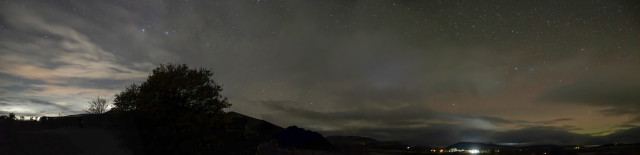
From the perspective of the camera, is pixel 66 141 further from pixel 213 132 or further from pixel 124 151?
pixel 213 132

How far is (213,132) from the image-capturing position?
90.8 ft

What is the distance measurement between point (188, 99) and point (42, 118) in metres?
13.4

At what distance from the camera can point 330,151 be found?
24.6 m

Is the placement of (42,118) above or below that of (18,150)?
above

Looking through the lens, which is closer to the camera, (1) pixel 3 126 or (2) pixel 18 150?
(2) pixel 18 150

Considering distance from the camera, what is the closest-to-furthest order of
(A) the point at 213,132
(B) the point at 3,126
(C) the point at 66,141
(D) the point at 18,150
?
(D) the point at 18,150, (B) the point at 3,126, (C) the point at 66,141, (A) the point at 213,132

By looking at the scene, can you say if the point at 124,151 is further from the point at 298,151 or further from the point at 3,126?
the point at 298,151

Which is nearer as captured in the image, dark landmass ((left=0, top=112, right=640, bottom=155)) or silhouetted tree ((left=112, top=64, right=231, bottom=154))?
dark landmass ((left=0, top=112, right=640, bottom=155))

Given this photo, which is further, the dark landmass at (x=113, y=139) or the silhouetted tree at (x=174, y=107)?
the silhouetted tree at (x=174, y=107)

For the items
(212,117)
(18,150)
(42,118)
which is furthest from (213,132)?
(42,118)

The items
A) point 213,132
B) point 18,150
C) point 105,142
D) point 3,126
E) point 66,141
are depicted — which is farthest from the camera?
point 213,132

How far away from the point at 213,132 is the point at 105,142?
762cm

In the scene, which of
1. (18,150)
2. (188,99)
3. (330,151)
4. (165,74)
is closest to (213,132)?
(188,99)

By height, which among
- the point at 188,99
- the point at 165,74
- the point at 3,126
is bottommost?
the point at 3,126
